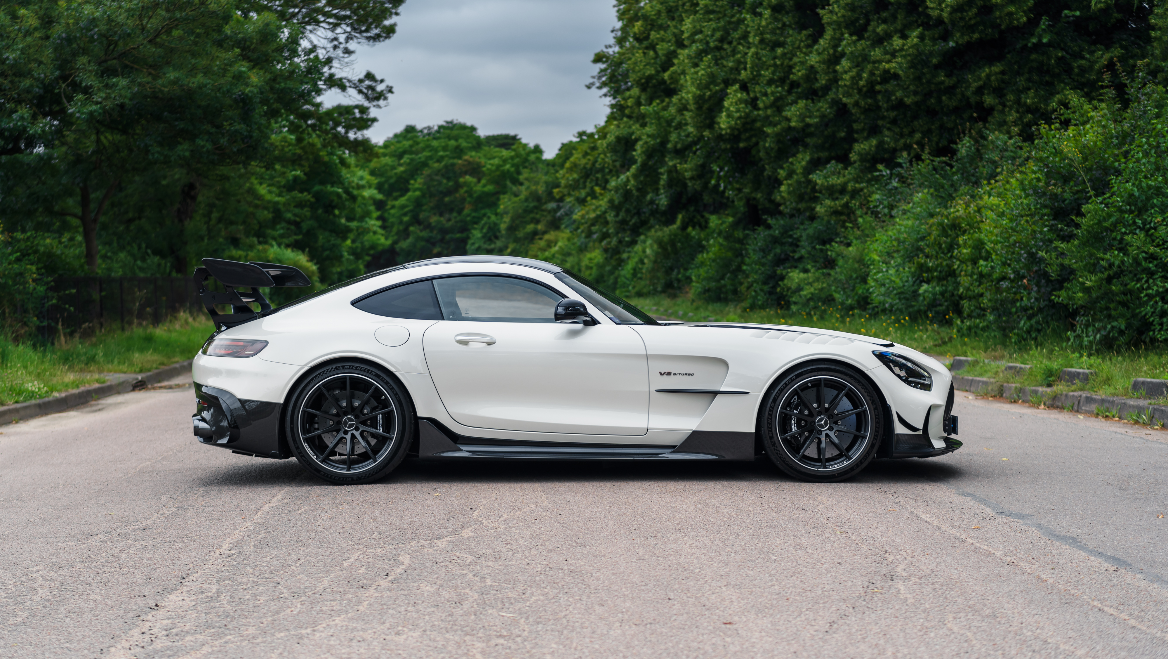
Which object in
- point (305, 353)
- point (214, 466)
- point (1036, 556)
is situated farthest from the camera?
point (214, 466)

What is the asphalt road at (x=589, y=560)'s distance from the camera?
12.2 ft

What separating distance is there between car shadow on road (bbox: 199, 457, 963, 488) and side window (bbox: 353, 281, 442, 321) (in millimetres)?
1090

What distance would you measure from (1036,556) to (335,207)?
1961 inches

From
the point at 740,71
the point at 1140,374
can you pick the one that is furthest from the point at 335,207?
the point at 1140,374

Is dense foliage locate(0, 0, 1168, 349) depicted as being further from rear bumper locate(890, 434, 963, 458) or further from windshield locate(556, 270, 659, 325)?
windshield locate(556, 270, 659, 325)

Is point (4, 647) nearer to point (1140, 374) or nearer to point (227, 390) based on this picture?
point (227, 390)

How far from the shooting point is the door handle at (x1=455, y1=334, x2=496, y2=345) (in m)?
6.46

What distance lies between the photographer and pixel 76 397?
12547 millimetres

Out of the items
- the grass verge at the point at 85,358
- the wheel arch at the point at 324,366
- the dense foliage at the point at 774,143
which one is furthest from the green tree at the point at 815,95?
the wheel arch at the point at 324,366

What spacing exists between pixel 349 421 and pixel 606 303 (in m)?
1.83

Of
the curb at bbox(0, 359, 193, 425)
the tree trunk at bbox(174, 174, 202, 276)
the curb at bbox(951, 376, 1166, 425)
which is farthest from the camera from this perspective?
the tree trunk at bbox(174, 174, 202, 276)

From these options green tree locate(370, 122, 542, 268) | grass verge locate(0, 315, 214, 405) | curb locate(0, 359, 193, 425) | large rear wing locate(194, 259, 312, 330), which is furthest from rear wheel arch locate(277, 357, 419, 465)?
green tree locate(370, 122, 542, 268)

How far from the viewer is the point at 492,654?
3545 mm

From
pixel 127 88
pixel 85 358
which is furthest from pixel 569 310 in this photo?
pixel 85 358
